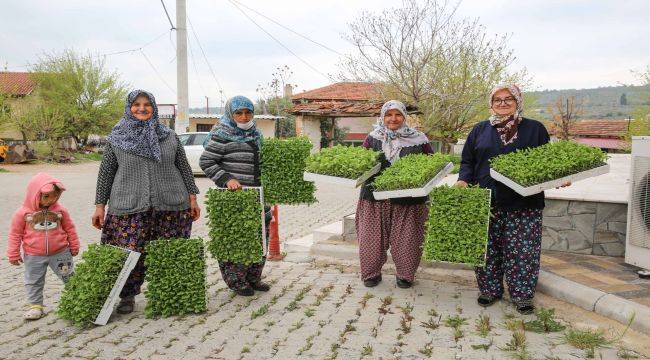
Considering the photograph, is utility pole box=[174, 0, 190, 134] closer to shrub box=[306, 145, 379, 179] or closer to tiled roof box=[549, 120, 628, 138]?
shrub box=[306, 145, 379, 179]

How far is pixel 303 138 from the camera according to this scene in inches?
185

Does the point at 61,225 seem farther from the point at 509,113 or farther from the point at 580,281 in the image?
the point at 580,281

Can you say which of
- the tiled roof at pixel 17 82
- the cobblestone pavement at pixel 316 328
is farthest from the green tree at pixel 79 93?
the cobblestone pavement at pixel 316 328

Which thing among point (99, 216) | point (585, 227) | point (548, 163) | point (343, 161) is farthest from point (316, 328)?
point (585, 227)

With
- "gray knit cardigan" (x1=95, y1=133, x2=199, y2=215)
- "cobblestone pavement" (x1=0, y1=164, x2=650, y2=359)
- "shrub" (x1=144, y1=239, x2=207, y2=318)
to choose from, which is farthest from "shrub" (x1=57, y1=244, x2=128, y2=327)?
"gray knit cardigan" (x1=95, y1=133, x2=199, y2=215)

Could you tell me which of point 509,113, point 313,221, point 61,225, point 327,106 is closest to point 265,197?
point 61,225

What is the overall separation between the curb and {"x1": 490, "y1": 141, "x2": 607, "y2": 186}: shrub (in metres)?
1.03

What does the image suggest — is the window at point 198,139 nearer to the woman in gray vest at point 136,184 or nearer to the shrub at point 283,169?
the shrub at point 283,169

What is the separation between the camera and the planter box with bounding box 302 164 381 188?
407 centimetres

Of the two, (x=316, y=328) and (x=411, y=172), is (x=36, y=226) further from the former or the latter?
(x=411, y=172)

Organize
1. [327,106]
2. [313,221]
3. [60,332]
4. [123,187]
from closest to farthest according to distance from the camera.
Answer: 1. [60,332]
2. [123,187]
3. [313,221]
4. [327,106]

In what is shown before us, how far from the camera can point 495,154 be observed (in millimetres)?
3945

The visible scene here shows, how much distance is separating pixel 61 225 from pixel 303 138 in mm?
2207

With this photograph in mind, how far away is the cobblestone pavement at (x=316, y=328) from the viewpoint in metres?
3.22
